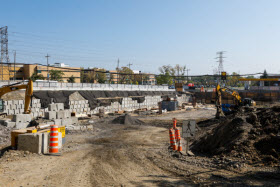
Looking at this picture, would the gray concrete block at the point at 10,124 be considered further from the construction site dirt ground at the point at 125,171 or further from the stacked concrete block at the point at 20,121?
the construction site dirt ground at the point at 125,171

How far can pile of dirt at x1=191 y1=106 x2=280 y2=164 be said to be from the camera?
354 inches

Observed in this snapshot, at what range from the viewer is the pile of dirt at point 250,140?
899 cm

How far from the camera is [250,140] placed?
984cm

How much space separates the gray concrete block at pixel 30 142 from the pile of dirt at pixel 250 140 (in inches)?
289

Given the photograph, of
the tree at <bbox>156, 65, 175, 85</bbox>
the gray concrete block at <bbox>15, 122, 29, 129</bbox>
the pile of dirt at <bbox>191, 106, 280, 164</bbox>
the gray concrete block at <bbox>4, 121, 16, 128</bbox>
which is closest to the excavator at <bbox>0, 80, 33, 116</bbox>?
the gray concrete block at <bbox>15, 122, 29, 129</bbox>

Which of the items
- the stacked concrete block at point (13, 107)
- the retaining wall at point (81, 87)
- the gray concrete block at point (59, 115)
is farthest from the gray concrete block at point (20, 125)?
the retaining wall at point (81, 87)

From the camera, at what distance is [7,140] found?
14555 millimetres

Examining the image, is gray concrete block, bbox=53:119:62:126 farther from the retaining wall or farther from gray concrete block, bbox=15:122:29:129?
the retaining wall

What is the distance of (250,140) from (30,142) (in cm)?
943

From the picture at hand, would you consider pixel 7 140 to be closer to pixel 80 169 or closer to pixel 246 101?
pixel 80 169

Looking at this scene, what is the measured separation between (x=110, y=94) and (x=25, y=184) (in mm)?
32152

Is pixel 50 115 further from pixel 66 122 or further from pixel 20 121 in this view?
pixel 20 121

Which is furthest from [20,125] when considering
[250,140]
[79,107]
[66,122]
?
[250,140]

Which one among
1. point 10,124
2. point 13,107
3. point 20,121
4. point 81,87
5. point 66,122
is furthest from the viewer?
point 81,87
